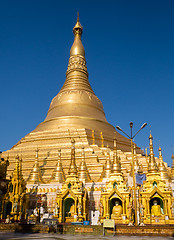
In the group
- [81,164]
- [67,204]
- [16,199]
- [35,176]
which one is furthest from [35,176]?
[67,204]

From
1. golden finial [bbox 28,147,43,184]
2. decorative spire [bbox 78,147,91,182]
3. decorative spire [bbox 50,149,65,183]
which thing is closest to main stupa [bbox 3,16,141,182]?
golden finial [bbox 28,147,43,184]

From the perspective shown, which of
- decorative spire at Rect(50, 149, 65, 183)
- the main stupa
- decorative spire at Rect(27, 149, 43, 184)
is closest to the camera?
decorative spire at Rect(50, 149, 65, 183)

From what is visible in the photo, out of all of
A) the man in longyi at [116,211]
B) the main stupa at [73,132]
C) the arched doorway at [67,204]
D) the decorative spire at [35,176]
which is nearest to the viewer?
the man in longyi at [116,211]

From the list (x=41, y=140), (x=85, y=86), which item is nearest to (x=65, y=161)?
(x=41, y=140)

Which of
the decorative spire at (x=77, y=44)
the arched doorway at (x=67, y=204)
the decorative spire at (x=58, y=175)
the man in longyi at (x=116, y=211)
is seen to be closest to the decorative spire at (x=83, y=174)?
the decorative spire at (x=58, y=175)

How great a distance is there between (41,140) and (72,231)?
23.3m

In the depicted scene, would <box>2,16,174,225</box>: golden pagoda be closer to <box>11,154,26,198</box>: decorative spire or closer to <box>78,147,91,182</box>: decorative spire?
<box>78,147,91,182</box>: decorative spire

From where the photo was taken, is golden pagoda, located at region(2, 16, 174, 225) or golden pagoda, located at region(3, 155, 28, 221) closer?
golden pagoda, located at region(2, 16, 174, 225)

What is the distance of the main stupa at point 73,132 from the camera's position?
101ft

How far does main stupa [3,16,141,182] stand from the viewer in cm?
3089

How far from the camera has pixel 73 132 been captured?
35.5 m

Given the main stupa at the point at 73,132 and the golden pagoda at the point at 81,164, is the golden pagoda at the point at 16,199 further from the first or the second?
the main stupa at the point at 73,132

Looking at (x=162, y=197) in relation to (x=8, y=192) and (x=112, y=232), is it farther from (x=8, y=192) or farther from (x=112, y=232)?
(x=8, y=192)

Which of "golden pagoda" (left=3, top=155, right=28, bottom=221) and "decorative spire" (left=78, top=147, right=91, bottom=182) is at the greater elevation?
"decorative spire" (left=78, top=147, right=91, bottom=182)
